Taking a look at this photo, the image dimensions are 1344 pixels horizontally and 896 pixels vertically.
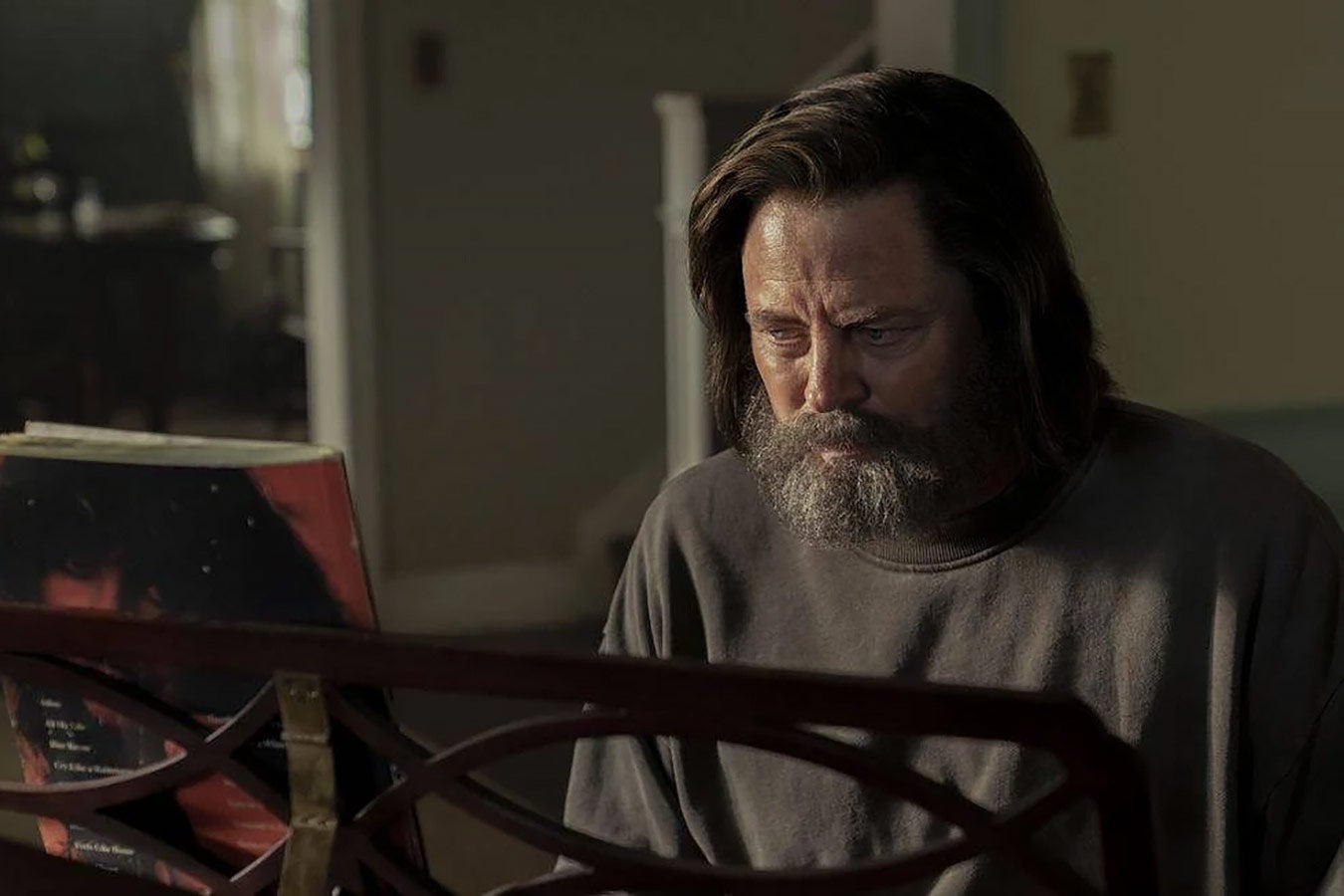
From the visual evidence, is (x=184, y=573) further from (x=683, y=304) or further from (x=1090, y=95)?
(x=683, y=304)

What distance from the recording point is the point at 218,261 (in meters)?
8.40

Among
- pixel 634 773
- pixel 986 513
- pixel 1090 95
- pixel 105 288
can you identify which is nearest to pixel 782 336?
pixel 986 513

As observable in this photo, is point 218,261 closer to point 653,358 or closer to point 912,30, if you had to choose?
point 653,358

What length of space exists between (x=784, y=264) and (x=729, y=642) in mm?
283

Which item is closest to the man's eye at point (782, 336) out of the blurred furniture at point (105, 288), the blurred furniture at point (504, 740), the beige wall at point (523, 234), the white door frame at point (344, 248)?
the blurred furniture at point (504, 740)

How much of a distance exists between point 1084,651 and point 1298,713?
13 cm

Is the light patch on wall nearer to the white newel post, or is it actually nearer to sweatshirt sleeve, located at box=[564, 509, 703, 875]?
sweatshirt sleeve, located at box=[564, 509, 703, 875]

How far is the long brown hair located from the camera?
1.05 m

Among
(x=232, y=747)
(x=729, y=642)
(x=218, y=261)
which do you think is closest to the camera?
(x=232, y=747)

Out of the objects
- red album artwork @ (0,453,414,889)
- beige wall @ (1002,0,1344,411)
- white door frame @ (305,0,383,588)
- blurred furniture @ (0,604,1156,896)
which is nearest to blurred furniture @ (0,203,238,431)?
white door frame @ (305,0,383,588)

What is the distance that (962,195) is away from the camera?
1.06 m

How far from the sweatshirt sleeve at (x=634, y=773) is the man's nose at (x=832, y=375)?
223 millimetres

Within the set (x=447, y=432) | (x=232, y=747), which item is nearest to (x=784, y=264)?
(x=232, y=747)

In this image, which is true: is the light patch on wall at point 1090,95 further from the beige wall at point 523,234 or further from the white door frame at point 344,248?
the white door frame at point 344,248
